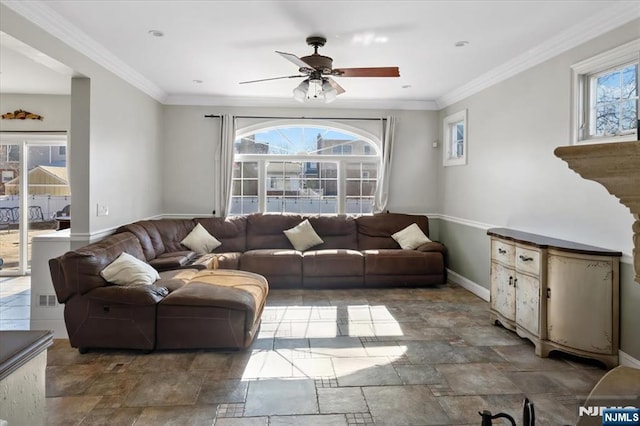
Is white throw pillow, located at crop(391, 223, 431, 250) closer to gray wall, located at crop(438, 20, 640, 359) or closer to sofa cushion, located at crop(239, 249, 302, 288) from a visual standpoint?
gray wall, located at crop(438, 20, 640, 359)

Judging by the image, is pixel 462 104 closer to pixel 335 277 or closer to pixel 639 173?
pixel 335 277

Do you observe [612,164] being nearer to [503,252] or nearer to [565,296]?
[565,296]

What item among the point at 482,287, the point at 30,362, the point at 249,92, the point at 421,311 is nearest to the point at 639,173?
the point at 30,362

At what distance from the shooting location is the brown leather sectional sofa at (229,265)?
347 cm

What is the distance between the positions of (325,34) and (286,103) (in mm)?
2940

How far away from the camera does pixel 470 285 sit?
18.7ft

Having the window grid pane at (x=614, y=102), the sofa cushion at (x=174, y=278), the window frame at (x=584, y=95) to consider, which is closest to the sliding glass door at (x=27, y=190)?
the sofa cushion at (x=174, y=278)

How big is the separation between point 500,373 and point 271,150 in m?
4.98

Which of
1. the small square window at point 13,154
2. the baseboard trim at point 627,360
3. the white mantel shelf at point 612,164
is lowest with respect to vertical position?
the baseboard trim at point 627,360

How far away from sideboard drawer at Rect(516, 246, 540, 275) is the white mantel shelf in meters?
2.31

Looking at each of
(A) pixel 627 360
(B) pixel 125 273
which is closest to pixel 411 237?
(A) pixel 627 360

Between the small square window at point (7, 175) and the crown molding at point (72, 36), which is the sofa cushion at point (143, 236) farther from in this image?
the small square window at point (7, 175)

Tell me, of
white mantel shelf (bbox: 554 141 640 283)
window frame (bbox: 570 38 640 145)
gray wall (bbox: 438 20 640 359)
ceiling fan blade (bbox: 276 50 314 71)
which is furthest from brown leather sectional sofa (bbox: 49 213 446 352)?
white mantel shelf (bbox: 554 141 640 283)

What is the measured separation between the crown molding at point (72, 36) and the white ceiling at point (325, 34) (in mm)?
11
